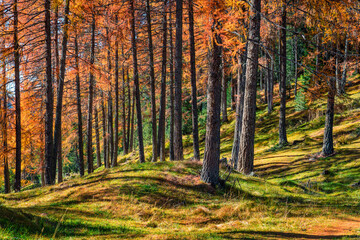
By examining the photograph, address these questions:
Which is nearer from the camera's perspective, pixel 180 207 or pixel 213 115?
pixel 180 207

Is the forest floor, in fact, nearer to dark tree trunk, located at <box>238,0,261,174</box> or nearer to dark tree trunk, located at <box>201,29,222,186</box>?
dark tree trunk, located at <box>201,29,222,186</box>

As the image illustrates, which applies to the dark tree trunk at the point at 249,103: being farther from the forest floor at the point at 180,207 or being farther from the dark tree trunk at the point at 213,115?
the dark tree trunk at the point at 213,115

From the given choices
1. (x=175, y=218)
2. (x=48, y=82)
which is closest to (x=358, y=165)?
(x=175, y=218)

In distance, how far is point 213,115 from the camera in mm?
8734

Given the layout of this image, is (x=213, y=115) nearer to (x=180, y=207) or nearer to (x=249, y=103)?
(x=249, y=103)

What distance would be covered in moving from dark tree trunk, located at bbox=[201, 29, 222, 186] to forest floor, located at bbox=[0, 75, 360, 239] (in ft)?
1.75

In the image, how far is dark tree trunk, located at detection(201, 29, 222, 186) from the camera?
8562 mm

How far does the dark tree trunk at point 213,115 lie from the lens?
337 inches

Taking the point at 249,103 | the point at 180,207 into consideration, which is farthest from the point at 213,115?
the point at 180,207

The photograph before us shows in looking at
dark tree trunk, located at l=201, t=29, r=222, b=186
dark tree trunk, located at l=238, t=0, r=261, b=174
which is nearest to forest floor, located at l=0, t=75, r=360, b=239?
dark tree trunk, located at l=201, t=29, r=222, b=186

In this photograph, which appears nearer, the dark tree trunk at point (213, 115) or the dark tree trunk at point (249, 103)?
the dark tree trunk at point (213, 115)

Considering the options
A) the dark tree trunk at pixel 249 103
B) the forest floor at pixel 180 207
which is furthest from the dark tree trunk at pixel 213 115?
→ the dark tree trunk at pixel 249 103

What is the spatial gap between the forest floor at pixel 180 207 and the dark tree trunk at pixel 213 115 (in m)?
0.53

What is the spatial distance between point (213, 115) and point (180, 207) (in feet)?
9.70
